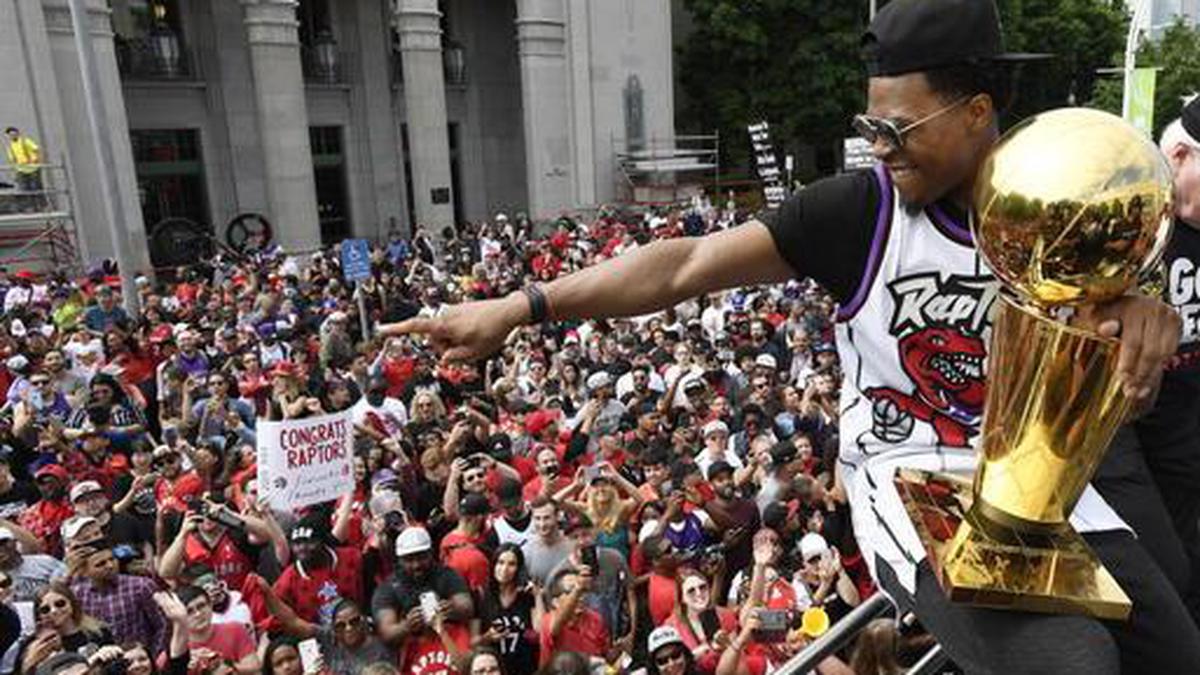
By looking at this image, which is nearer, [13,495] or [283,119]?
[13,495]

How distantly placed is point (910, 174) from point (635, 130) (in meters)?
29.9

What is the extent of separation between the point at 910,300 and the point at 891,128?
33cm

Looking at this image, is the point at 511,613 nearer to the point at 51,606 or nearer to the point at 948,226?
the point at 51,606

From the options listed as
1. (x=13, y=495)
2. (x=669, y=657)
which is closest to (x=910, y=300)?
(x=669, y=657)

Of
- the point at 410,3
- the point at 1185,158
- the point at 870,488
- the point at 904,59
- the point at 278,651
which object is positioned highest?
the point at 410,3

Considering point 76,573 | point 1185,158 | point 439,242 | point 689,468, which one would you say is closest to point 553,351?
point 689,468

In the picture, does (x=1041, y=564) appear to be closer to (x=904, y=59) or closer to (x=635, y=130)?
(x=904, y=59)

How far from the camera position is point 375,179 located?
A: 29984mm

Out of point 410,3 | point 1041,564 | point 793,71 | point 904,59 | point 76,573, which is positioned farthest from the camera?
point 793,71

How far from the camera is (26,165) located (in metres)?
18.8

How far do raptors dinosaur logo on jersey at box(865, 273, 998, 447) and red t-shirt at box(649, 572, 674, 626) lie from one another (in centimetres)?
460

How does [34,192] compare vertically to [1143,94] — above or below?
below

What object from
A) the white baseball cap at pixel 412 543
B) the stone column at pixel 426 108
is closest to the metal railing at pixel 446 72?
the stone column at pixel 426 108

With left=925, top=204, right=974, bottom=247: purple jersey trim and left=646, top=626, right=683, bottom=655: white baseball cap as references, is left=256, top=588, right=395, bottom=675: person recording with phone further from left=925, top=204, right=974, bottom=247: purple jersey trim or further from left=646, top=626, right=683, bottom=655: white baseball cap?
left=925, top=204, right=974, bottom=247: purple jersey trim
